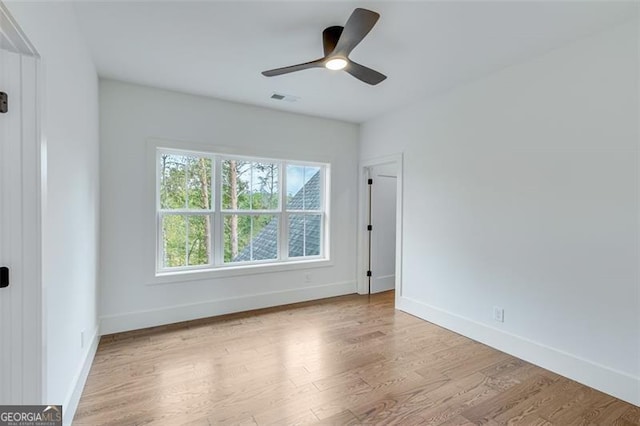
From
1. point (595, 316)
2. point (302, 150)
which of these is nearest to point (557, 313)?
point (595, 316)

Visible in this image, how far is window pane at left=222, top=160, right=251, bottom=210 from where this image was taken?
3.93 m

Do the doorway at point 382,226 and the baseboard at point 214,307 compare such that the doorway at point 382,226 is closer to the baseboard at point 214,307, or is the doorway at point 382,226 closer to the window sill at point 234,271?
the baseboard at point 214,307

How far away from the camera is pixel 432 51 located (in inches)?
103

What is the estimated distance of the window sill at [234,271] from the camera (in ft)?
11.5

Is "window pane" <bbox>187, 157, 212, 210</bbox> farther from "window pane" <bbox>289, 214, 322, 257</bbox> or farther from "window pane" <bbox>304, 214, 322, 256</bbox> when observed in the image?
"window pane" <bbox>304, 214, 322, 256</bbox>

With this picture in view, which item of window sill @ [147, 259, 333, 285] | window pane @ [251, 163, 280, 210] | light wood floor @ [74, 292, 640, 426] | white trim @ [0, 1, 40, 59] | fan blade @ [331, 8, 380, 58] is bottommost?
light wood floor @ [74, 292, 640, 426]

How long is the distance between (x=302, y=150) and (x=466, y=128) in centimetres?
212

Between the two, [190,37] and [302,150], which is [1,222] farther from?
[302,150]

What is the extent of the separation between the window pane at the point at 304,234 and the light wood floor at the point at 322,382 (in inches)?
50.5

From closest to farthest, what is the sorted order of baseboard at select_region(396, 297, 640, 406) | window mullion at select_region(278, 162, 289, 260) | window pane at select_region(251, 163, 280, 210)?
baseboard at select_region(396, 297, 640, 406), window pane at select_region(251, 163, 280, 210), window mullion at select_region(278, 162, 289, 260)

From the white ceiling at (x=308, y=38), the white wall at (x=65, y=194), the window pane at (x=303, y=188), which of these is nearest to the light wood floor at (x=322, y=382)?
the white wall at (x=65, y=194)

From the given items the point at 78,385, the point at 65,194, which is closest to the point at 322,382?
the point at 78,385

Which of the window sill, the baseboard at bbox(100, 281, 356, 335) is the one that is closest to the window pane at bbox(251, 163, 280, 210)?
the window sill

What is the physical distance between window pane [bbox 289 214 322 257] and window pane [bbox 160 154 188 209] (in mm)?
1477
